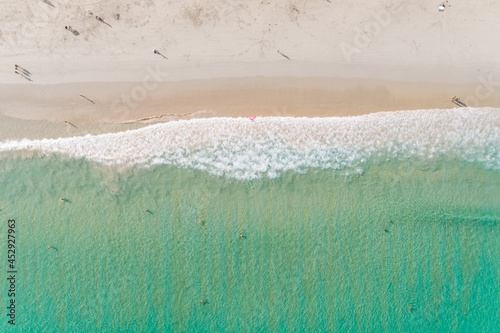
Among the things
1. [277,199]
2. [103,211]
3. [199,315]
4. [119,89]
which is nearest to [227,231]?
[277,199]

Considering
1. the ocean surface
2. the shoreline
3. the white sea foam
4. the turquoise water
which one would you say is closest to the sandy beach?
the shoreline

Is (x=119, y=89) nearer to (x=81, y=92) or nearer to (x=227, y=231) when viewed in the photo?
(x=81, y=92)

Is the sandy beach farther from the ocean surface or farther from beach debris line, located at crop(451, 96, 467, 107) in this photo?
the ocean surface

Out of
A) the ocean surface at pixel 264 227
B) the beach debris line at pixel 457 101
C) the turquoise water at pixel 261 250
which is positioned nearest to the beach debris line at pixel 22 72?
the ocean surface at pixel 264 227

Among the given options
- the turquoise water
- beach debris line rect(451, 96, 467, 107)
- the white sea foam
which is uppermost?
beach debris line rect(451, 96, 467, 107)

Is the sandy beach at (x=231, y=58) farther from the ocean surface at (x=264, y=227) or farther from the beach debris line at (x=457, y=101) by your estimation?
the ocean surface at (x=264, y=227)

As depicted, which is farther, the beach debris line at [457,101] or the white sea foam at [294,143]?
the beach debris line at [457,101]

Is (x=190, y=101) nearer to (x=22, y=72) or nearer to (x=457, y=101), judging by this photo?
(x=22, y=72)

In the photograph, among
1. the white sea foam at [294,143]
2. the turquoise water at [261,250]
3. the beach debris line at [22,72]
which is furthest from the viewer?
the beach debris line at [22,72]

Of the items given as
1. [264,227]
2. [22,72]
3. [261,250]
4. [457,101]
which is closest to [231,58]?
[264,227]
